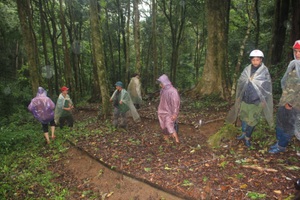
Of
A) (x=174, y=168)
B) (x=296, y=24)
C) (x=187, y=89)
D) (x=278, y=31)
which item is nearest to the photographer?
(x=174, y=168)

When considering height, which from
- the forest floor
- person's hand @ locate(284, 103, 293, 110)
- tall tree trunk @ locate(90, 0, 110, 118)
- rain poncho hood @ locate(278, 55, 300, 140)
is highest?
tall tree trunk @ locate(90, 0, 110, 118)

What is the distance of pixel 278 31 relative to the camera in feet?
38.4

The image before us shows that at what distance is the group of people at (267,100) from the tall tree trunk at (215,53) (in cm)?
639

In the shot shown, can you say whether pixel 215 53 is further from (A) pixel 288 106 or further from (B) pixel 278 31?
(A) pixel 288 106

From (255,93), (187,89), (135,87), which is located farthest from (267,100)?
(187,89)

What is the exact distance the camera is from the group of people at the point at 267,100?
14.5 feet

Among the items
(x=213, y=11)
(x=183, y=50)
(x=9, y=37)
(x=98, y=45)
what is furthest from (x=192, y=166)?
(x=183, y=50)

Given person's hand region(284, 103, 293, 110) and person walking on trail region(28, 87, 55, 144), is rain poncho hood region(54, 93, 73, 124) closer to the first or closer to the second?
person walking on trail region(28, 87, 55, 144)

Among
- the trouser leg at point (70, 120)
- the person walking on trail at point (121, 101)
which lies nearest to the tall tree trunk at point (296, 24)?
the person walking on trail at point (121, 101)

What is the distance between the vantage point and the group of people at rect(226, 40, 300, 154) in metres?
4.42

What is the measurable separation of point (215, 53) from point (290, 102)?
8.33m

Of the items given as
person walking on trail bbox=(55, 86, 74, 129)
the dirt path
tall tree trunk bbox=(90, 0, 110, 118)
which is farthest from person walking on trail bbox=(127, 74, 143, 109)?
the dirt path

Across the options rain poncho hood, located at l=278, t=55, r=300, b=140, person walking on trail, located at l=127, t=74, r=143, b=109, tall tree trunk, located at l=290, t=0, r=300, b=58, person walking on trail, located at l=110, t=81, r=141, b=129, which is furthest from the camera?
person walking on trail, located at l=127, t=74, r=143, b=109

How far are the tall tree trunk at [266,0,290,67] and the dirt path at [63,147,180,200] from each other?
9.68 m
